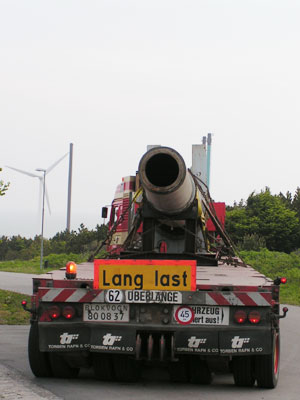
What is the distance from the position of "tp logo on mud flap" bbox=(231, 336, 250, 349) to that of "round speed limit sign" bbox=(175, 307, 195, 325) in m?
0.49

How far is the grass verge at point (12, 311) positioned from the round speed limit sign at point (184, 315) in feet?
29.6

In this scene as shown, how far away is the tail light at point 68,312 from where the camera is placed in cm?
968

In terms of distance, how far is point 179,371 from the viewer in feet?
33.9

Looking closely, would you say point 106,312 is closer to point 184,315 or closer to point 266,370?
point 184,315

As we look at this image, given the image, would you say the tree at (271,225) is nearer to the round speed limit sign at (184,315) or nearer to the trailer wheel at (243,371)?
the trailer wheel at (243,371)

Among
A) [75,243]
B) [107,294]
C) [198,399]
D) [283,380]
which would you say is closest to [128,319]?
[107,294]

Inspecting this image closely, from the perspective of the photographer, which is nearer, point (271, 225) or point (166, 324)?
point (166, 324)

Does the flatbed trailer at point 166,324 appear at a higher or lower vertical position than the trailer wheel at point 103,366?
higher

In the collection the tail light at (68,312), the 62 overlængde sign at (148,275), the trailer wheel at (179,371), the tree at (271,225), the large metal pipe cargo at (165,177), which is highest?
the tree at (271,225)

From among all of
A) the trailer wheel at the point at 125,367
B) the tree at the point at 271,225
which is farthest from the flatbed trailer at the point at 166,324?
the tree at the point at 271,225

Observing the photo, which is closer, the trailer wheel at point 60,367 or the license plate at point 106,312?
the license plate at point 106,312

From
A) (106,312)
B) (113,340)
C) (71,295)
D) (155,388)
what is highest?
(71,295)

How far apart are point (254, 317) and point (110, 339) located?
5.02ft

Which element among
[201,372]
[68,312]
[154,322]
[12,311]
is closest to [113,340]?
[154,322]
